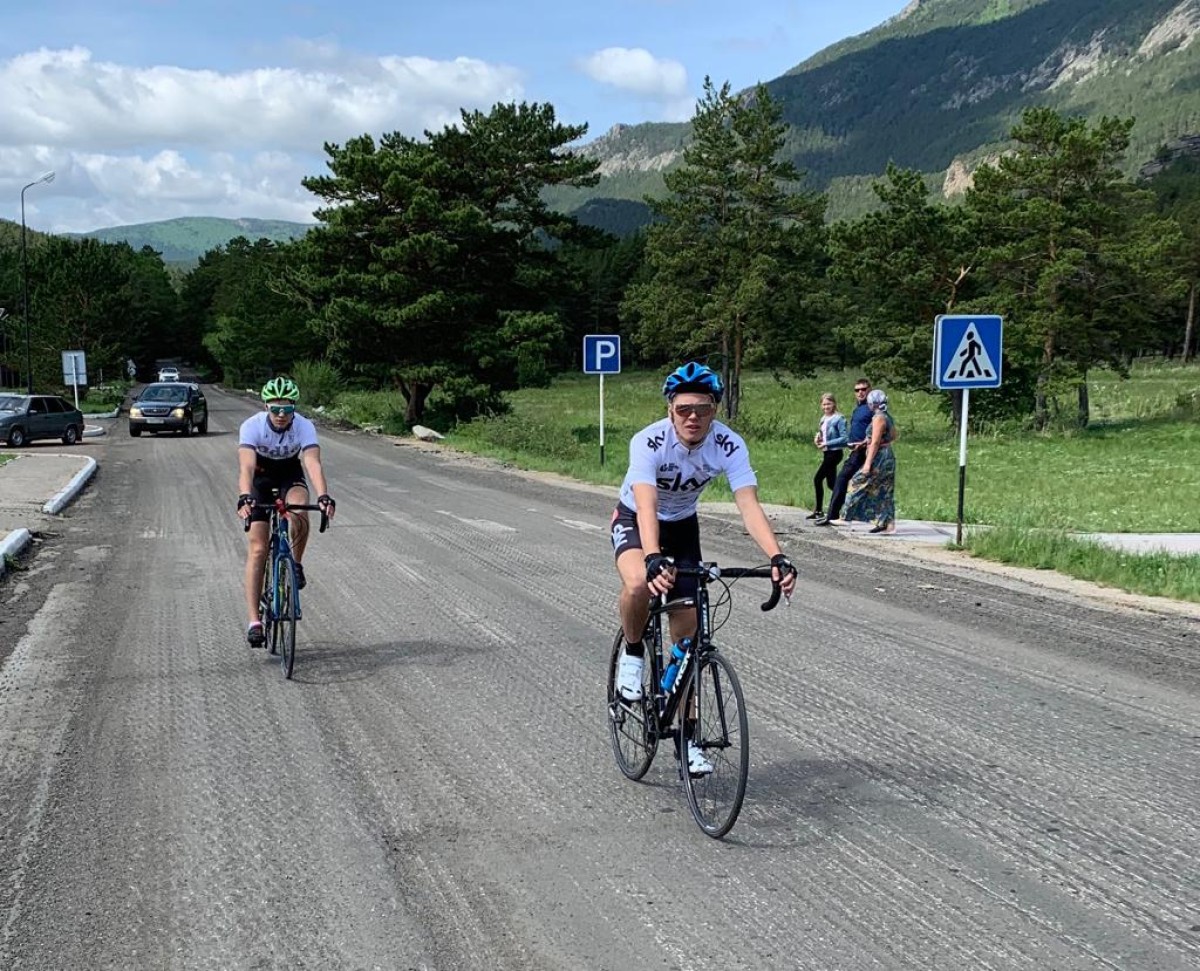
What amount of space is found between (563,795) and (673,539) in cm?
130

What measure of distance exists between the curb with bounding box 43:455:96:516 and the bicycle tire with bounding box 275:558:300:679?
10.4 m

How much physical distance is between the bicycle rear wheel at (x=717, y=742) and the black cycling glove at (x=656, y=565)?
1.71 feet

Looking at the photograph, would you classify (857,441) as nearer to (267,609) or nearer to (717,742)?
(267,609)

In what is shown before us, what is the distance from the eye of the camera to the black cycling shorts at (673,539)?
4805 millimetres

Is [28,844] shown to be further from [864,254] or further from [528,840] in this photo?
[864,254]

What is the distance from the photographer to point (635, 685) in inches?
195

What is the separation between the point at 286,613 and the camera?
7289mm

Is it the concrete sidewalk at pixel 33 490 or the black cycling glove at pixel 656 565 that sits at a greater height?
the black cycling glove at pixel 656 565

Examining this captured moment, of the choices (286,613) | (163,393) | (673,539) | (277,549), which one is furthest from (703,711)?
(163,393)

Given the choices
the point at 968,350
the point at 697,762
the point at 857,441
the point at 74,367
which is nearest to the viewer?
the point at 697,762

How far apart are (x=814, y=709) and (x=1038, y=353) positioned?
38.2m

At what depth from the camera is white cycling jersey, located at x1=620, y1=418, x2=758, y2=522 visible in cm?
467

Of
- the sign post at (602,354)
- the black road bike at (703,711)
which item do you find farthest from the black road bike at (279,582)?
the sign post at (602,354)

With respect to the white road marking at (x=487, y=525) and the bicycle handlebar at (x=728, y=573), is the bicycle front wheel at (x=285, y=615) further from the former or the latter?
the white road marking at (x=487, y=525)
